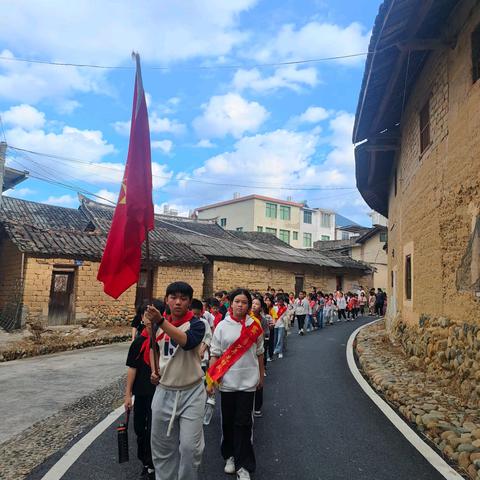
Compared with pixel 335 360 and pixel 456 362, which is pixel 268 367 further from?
pixel 456 362

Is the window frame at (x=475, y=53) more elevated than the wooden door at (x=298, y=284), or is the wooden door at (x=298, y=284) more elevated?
the window frame at (x=475, y=53)

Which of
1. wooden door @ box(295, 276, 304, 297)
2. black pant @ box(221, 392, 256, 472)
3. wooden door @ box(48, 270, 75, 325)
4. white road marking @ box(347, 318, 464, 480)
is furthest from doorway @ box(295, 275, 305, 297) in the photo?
black pant @ box(221, 392, 256, 472)

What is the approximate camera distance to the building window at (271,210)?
5791cm

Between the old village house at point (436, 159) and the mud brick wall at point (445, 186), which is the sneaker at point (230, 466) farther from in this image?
the mud brick wall at point (445, 186)

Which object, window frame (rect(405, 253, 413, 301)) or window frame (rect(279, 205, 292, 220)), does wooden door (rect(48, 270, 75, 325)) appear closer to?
window frame (rect(405, 253, 413, 301))

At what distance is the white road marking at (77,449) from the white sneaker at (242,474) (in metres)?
1.49

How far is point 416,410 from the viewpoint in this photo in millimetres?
5590

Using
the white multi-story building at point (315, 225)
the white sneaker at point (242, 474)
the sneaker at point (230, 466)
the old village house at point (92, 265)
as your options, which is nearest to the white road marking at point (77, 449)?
the sneaker at point (230, 466)

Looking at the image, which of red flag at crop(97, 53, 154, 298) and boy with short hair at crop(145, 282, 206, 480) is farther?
red flag at crop(97, 53, 154, 298)

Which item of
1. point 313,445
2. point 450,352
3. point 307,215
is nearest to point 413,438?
point 313,445

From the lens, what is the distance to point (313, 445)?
462cm

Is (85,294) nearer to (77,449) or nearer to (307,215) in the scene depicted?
(77,449)

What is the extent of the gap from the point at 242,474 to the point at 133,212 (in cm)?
231

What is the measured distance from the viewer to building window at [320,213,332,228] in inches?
2507
